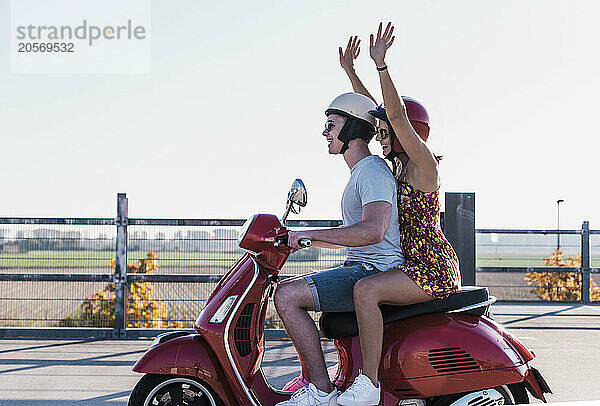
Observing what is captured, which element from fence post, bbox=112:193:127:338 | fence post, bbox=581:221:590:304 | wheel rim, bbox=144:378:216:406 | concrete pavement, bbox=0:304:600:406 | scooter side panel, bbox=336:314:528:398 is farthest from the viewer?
fence post, bbox=581:221:590:304

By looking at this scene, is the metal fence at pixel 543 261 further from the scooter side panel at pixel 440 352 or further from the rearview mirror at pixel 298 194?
the rearview mirror at pixel 298 194

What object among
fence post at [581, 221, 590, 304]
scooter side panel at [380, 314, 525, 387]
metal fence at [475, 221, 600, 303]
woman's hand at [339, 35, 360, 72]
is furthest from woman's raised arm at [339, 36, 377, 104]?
fence post at [581, 221, 590, 304]

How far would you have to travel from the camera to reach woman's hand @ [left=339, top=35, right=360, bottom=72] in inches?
178

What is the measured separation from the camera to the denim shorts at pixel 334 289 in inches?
136

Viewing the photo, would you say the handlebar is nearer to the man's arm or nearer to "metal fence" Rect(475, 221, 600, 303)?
the man's arm

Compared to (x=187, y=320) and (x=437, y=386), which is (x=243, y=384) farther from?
(x=187, y=320)

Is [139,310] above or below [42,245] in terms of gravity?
below

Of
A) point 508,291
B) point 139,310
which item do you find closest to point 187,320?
point 139,310

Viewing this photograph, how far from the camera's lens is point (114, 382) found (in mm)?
5844

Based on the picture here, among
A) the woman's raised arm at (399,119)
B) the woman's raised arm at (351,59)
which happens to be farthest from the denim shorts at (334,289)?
the woman's raised arm at (351,59)

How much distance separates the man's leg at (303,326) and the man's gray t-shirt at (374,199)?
1.17 ft

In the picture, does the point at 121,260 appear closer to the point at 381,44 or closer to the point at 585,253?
the point at 381,44

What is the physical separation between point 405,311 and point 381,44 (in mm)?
1170

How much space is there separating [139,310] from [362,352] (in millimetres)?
5608
